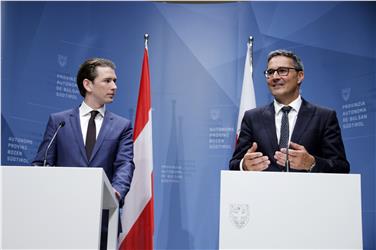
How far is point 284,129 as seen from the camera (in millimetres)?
3619

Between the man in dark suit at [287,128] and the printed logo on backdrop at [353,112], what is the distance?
63.0 inches

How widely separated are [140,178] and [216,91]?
50.9 inches

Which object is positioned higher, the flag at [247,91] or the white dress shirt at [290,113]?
the flag at [247,91]

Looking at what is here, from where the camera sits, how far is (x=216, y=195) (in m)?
5.41

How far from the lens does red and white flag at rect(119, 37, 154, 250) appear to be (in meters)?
4.68

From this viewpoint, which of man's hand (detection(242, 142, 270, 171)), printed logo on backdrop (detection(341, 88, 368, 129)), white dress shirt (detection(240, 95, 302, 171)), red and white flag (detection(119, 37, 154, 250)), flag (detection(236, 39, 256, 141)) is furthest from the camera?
printed logo on backdrop (detection(341, 88, 368, 129))

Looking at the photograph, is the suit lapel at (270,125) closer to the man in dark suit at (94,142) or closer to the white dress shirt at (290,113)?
the white dress shirt at (290,113)

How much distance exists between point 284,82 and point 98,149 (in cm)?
128

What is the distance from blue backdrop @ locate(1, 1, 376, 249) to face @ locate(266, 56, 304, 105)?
1.57 metres

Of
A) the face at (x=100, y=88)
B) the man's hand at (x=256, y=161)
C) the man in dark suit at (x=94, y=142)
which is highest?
the face at (x=100, y=88)

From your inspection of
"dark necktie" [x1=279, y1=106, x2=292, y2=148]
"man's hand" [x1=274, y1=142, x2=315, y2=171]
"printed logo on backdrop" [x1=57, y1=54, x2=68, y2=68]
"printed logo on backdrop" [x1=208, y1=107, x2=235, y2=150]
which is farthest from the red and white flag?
"man's hand" [x1=274, y1=142, x2=315, y2=171]

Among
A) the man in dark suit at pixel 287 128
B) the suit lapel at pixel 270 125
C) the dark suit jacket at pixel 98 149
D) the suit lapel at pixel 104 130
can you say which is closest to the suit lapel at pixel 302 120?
the man in dark suit at pixel 287 128

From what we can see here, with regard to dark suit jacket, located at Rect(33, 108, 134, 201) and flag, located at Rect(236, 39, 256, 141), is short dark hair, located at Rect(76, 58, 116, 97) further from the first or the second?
flag, located at Rect(236, 39, 256, 141)

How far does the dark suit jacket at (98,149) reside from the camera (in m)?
3.78
